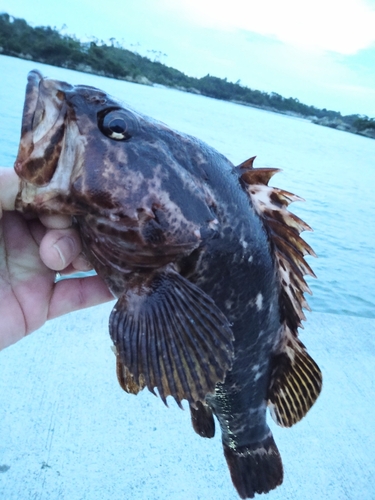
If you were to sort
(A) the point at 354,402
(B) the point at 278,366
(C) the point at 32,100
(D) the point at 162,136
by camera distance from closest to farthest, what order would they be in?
(C) the point at 32,100
(D) the point at 162,136
(B) the point at 278,366
(A) the point at 354,402

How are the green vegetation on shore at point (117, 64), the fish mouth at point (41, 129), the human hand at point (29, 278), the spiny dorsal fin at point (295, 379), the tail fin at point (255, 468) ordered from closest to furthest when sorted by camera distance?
the fish mouth at point (41, 129) < the human hand at point (29, 278) < the spiny dorsal fin at point (295, 379) < the tail fin at point (255, 468) < the green vegetation on shore at point (117, 64)

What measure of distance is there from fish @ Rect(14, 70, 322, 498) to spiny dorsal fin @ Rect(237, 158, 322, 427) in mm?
85

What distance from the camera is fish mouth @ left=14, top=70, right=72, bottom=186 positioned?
1550 mm

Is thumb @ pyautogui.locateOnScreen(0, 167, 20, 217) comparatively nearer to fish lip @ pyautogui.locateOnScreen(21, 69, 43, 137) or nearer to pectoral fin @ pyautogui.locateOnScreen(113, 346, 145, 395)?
fish lip @ pyautogui.locateOnScreen(21, 69, 43, 137)

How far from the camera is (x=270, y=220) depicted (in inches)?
79.9

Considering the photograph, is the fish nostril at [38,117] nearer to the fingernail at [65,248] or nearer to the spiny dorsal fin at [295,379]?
the fingernail at [65,248]

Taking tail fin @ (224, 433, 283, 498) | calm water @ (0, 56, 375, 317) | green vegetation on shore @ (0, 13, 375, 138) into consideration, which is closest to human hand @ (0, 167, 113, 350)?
calm water @ (0, 56, 375, 317)

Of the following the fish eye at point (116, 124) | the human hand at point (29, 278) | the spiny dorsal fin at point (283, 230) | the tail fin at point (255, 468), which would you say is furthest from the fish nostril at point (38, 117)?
the tail fin at point (255, 468)

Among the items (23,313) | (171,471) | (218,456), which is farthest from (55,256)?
(218,456)

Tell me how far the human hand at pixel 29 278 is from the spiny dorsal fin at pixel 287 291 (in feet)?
2.87

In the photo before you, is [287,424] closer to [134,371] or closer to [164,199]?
[134,371]

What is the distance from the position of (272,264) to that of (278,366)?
58cm

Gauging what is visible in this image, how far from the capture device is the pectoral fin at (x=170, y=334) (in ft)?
5.34

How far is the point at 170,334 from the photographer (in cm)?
165
